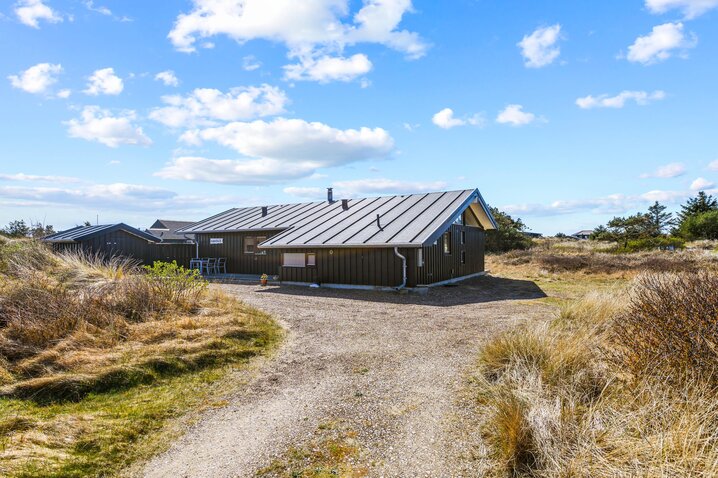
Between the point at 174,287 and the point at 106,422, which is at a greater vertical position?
the point at 174,287

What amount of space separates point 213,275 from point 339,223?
8.56 m

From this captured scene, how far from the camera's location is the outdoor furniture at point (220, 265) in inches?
931

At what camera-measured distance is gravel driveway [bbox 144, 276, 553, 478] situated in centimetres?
392

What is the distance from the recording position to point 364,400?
5.23 meters

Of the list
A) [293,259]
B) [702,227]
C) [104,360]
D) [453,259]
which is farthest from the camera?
[702,227]

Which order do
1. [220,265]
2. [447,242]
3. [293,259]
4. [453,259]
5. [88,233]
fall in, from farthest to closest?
[220,265], [88,233], [453,259], [447,242], [293,259]

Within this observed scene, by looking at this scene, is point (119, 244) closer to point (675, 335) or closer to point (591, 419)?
point (591, 419)

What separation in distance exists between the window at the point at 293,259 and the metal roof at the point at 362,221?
641mm

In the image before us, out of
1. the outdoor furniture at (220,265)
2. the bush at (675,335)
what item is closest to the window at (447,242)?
the outdoor furniture at (220,265)

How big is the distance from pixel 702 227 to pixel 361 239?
143ft

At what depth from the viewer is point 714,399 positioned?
3658mm

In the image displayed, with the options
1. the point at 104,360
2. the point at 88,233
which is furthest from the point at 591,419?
the point at 88,233

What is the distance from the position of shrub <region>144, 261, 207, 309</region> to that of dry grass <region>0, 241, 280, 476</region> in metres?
0.03

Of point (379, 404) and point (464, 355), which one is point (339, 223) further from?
point (379, 404)
